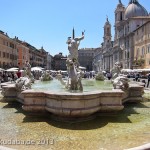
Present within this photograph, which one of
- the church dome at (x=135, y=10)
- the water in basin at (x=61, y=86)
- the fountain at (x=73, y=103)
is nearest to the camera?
the fountain at (x=73, y=103)

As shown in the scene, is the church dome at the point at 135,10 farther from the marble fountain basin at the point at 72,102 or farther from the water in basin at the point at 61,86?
the marble fountain basin at the point at 72,102

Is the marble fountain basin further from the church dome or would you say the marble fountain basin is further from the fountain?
the church dome

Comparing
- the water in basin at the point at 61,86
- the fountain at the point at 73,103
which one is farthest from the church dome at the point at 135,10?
the fountain at the point at 73,103

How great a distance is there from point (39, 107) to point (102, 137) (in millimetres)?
2760

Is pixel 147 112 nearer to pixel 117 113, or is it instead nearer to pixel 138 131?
pixel 117 113

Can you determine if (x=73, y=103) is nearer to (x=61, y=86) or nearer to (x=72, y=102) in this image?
(x=72, y=102)

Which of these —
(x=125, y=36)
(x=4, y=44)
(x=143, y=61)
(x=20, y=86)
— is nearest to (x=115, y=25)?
(x=125, y=36)

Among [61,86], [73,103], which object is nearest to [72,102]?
[73,103]

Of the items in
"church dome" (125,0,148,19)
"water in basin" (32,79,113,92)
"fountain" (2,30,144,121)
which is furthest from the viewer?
"church dome" (125,0,148,19)

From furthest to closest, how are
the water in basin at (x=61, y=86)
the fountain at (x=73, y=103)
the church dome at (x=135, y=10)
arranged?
the church dome at (x=135, y=10)
the water in basin at (x=61, y=86)
the fountain at (x=73, y=103)

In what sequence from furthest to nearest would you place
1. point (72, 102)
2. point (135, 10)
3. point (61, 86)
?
1. point (135, 10)
2. point (61, 86)
3. point (72, 102)

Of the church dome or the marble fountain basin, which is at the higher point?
the church dome

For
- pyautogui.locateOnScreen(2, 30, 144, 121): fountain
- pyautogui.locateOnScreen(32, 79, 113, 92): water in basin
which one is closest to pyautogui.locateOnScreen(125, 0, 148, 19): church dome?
pyautogui.locateOnScreen(32, 79, 113, 92): water in basin

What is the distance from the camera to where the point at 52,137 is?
6.81 meters
